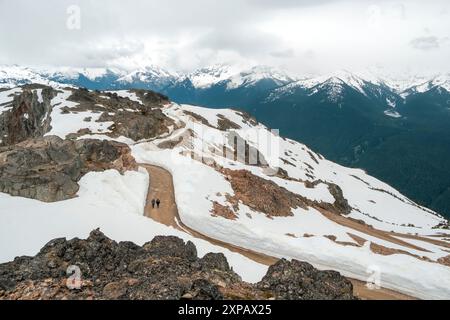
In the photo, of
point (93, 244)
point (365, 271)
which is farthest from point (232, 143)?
point (93, 244)

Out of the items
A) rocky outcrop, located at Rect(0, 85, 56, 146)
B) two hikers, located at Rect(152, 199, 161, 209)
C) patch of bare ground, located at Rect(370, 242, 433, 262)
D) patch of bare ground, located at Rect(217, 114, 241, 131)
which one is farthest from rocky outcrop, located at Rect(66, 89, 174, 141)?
patch of bare ground, located at Rect(370, 242, 433, 262)

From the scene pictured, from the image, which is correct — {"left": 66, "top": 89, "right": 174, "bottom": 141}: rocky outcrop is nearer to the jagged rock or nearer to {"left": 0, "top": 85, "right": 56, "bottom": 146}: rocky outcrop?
→ {"left": 0, "top": 85, "right": 56, "bottom": 146}: rocky outcrop

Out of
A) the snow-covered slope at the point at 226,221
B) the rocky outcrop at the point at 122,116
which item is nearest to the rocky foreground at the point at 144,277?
the snow-covered slope at the point at 226,221

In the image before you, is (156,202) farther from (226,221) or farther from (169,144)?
(169,144)

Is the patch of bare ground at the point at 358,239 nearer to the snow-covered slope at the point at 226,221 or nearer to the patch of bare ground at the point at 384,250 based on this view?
the snow-covered slope at the point at 226,221

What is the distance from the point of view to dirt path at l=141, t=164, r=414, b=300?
103ft

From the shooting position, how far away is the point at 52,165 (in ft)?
131

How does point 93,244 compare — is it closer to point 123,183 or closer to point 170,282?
point 170,282

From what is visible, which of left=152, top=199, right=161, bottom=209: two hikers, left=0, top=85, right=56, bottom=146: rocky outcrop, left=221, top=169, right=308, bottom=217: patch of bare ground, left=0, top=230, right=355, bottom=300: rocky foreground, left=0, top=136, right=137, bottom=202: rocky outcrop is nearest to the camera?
left=0, top=230, right=355, bottom=300: rocky foreground

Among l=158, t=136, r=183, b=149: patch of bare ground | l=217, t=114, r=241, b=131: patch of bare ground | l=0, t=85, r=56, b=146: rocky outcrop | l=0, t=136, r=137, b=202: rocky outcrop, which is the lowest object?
l=0, t=136, r=137, b=202: rocky outcrop

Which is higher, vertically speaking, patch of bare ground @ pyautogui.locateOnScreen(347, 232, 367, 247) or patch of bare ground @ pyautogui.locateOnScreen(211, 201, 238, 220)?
patch of bare ground @ pyautogui.locateOnScreen(211, 201, 238, 220)

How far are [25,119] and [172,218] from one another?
56223 mm

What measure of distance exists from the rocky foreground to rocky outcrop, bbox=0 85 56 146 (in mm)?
64068

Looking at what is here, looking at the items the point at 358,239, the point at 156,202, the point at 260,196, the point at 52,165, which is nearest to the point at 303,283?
the point at 156,202
